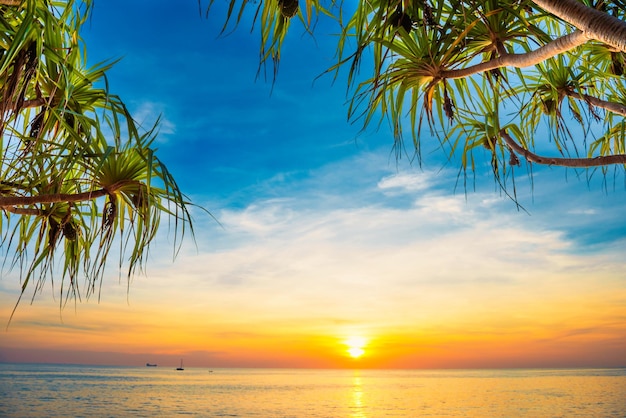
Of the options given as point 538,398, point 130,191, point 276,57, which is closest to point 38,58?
point 130,191

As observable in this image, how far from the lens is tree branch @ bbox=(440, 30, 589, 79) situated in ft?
6.41

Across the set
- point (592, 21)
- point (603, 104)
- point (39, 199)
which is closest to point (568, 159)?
point (603, 104)

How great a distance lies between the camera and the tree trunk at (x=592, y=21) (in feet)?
5.47

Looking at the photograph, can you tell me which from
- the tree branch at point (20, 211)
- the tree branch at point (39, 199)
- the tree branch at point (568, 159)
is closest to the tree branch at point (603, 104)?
the tree branch at point (568, 159)

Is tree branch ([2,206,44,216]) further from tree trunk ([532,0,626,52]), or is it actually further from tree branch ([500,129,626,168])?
tree branch ([500,129,626,168])

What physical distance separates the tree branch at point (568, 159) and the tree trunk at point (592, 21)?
3.50 ft

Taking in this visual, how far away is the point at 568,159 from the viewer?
288cm

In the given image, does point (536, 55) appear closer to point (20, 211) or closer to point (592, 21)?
point (592, 21)

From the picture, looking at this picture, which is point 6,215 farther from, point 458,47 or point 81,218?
point 458,47

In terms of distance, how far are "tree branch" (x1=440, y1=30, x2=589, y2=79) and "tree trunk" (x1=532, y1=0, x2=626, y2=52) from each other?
9 centimetres

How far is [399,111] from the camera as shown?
104 inches

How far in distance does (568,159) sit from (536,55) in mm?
968

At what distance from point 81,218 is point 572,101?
3.36 meters

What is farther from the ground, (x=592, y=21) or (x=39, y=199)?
(x=592, y=21)
